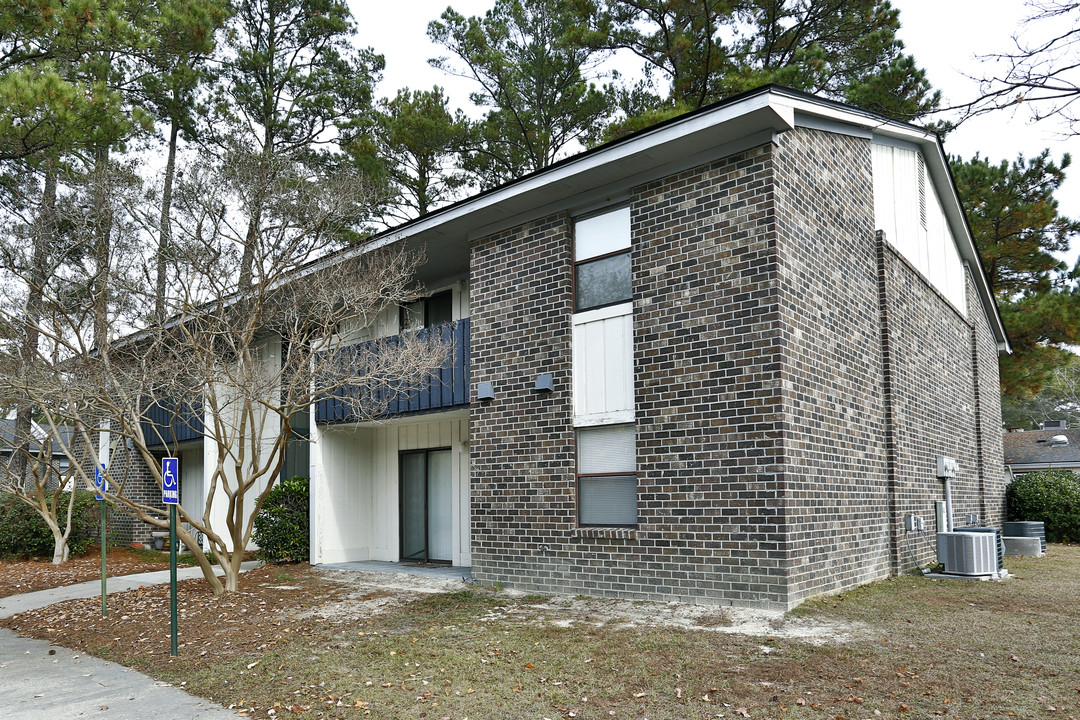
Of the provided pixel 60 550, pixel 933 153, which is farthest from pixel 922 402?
pixel 60 550

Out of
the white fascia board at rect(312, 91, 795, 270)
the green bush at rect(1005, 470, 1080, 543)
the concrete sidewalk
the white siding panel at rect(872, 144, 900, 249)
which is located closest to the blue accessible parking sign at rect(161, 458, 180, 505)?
the concrete sidewalk

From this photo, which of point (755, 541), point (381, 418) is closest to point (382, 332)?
point (381, 418)

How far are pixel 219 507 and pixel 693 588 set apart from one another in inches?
539

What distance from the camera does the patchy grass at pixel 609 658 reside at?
6211 millimetres

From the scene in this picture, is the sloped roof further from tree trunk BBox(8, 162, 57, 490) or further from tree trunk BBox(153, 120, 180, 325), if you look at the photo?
tree trunk BBox(153, 120, 180, 325)

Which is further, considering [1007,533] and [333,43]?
[333,43]

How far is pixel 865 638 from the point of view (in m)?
7.83

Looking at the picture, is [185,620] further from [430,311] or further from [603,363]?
[430,311]

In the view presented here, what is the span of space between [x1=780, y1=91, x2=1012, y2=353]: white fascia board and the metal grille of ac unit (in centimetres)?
589

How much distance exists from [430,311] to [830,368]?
8.12 m

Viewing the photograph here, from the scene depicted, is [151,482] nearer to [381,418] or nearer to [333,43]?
[381,418]

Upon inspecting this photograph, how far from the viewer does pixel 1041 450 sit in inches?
1168

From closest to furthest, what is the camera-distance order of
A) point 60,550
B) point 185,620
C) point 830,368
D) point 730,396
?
point 730,396, point 830,368, point 185,620, point 60,550

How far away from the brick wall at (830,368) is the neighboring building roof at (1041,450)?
20.8 m
